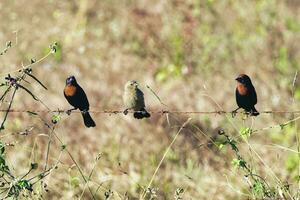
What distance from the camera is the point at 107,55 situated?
34.3 feet

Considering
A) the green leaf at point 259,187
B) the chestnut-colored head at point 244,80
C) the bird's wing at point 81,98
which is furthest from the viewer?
the bird's wing at point 81,98

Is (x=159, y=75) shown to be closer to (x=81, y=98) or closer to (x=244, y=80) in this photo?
(x=81, y=98)

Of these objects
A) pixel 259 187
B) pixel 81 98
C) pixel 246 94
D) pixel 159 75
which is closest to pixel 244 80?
pixel 246 94

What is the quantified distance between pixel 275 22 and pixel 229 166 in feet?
12.1

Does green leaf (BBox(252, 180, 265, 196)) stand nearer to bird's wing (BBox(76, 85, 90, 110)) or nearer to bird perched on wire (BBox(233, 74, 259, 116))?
bird perched on wire (BBox(233, 74, 259, 116))

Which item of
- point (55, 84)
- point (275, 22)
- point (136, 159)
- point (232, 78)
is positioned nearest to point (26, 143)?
point (136, 159)

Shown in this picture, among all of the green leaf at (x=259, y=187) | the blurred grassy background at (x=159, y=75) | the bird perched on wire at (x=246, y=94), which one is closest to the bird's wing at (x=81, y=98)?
the blurred grassy background at (x=159, y=75)

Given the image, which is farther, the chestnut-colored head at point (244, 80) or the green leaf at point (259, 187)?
the chestnut-colored head at point (244, 80)

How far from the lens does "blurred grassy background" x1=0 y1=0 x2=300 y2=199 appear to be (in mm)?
7456

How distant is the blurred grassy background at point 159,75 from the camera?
7456 millimetres

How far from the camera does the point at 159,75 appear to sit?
10.0 m

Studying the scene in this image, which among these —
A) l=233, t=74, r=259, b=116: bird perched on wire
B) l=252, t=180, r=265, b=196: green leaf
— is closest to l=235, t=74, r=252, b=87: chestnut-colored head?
l=233, t=74, r=259, b=116: bird perched on wire

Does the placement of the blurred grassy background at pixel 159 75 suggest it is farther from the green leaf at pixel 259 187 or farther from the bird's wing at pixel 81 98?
the green leaf at pixel 259 187

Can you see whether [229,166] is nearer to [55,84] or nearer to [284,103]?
[284,103]
